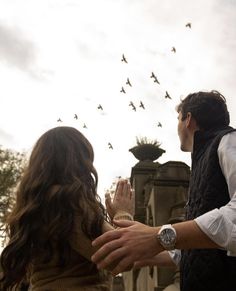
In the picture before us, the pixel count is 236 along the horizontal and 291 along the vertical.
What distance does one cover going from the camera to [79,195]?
256cm

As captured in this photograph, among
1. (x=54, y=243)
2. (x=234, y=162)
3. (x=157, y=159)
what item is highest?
(x=157, y=159)

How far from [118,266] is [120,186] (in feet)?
3.71

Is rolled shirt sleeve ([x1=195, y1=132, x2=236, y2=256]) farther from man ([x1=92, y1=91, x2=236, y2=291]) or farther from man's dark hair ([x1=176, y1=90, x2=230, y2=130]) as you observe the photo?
man's dark hair ([x1=176, y1=90, x2=230, y2=130])

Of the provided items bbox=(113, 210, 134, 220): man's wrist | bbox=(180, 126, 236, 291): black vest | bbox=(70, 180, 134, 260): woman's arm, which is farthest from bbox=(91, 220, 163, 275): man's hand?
bbox=(113, 210, 134, 220): man's wrist

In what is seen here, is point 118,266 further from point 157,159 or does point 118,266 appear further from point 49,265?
point 157,159

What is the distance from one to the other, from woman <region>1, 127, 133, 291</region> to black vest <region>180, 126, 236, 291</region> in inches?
19.5

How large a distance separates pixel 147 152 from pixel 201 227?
10.9 metres

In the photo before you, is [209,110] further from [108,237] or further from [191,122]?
[108,237]

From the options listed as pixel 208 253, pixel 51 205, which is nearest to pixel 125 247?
pixel 208 253

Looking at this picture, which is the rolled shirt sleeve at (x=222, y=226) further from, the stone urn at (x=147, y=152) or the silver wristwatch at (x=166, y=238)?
the stone urn at (x=147, y=152)

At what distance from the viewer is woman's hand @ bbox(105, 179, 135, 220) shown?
2701mm

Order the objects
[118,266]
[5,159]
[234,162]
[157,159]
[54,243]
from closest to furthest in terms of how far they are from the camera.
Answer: [118,266] → [234,162] → [54,243] → [157,159] → [5,159]

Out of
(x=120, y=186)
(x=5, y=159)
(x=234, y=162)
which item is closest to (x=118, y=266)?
(x=234, y=162)

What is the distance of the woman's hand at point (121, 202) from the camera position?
270 centimetres
